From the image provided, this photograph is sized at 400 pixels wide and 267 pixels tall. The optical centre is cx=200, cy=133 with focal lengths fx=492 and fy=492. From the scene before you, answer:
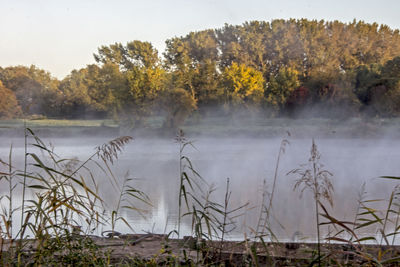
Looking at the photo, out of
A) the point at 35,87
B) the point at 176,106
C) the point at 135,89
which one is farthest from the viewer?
the point at 35,87

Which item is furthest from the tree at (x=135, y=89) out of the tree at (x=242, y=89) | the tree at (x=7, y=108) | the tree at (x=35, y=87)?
the tree at (x=35, y=87)

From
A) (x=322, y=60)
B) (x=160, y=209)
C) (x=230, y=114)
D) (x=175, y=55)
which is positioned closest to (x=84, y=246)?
(x=160, y=209)

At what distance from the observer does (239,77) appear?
21.8 m

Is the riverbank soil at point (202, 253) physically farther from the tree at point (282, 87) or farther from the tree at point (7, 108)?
the tree at point (7, 108)

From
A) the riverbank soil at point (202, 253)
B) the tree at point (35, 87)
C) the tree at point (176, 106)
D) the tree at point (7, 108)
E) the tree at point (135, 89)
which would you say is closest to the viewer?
the riverbank soil at point (202, 253)

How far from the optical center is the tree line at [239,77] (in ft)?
66.2

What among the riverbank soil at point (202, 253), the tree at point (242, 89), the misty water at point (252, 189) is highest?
the tree at point (242, 89)

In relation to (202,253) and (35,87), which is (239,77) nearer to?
(35,87)

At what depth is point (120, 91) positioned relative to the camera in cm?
2191

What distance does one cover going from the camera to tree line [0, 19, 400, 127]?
20.2 metres

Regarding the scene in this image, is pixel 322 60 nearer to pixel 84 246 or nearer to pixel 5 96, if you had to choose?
pixel 5 96

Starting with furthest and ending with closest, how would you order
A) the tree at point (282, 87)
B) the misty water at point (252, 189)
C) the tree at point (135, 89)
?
the tree at point (282, 87) < the tree at point (135, 89) < the misty water at point (252, 189)

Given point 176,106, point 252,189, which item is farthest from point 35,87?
point 252,189

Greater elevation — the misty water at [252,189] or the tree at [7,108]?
the tree at [7,108]
